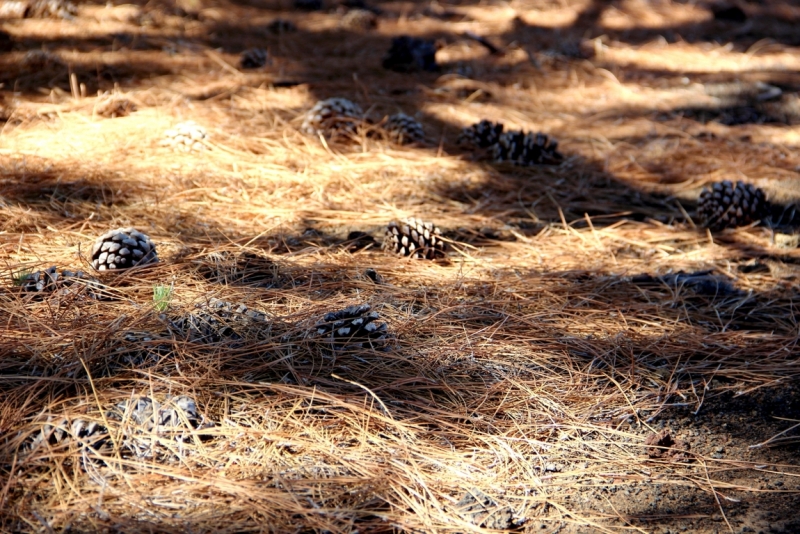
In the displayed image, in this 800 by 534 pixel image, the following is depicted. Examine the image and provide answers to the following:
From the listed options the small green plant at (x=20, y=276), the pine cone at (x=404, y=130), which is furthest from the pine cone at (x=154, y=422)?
the pine cone at (x=404, y=130)

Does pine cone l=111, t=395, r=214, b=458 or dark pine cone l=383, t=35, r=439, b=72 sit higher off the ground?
dark pine cone l=383, t=35, r=439, b=72

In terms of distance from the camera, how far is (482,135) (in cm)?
348

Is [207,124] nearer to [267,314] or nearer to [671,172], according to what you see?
[267,314]

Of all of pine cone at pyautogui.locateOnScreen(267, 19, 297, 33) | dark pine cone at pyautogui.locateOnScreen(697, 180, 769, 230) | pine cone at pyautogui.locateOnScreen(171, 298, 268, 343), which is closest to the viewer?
pine cone at pyautogui.locateOnScreen(171, 298, 268, 343)

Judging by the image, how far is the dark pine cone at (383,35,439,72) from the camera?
14.9ft

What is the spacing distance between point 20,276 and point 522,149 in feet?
7.44

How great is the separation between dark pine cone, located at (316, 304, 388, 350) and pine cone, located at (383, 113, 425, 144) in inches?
71.1

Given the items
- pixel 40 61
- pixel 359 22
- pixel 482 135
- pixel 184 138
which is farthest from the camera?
pixel 359 22

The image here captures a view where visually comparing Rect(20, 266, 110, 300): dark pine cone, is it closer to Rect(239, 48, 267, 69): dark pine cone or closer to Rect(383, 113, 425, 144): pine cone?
Rect(383, 113, 425, 144): pine cone

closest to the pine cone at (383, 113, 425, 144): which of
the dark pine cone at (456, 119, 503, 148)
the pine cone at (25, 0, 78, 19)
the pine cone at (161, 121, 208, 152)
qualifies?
the dark pine cone at (456, 119, 503, 148)

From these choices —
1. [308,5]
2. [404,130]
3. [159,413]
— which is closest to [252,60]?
[404,130]

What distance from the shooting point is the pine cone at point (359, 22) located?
17.8 ft

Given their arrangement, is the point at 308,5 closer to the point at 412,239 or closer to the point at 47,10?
the point at 47,10

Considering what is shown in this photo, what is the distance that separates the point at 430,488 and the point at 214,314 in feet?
2.43
